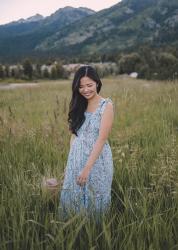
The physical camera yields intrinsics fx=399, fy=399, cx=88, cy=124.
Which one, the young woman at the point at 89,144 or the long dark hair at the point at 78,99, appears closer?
the young woman at the point at 89,144

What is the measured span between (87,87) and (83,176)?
28.7 inches

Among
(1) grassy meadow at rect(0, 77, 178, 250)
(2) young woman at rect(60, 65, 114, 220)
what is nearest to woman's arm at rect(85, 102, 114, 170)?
(2) young woman at rect(60, 65, 114, 220)

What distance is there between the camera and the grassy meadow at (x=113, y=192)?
2350mm

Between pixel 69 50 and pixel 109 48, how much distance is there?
24565 millimetres

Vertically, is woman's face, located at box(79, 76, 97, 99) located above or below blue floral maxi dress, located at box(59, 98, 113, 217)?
above

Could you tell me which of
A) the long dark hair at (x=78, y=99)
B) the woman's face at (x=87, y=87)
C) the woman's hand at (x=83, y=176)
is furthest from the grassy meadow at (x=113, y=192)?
the woman's face at (x=87, y=87)

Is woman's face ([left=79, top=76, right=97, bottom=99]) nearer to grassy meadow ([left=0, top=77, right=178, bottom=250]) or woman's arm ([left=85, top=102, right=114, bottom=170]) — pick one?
woman's arm ([left=85, top=102, right=114, bottom=170])

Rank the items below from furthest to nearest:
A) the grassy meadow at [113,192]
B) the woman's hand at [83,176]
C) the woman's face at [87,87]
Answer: the woman's face at [87,87], the woman's hand at [83,176], the grassy meadow at [113,192]

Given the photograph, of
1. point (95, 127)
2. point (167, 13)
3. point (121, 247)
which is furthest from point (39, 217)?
point (167, 13)

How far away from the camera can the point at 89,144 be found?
127 inches

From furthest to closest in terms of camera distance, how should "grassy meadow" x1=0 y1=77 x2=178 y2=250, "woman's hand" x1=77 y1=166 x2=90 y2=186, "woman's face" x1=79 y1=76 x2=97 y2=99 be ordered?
1. "woman's face" x1=79 y1=76 x2=97 y2=99
2. "woman's hand" x1=77 y1=166 x2=90 y2=186
3. "grassy meadow" x1=0 y1=77 x2=178 y2=250

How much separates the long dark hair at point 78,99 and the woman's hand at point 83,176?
1.54 feet

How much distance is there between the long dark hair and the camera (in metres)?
3.25

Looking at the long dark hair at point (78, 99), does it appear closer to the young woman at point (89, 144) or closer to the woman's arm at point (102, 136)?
the young woman at point (89, 144)
